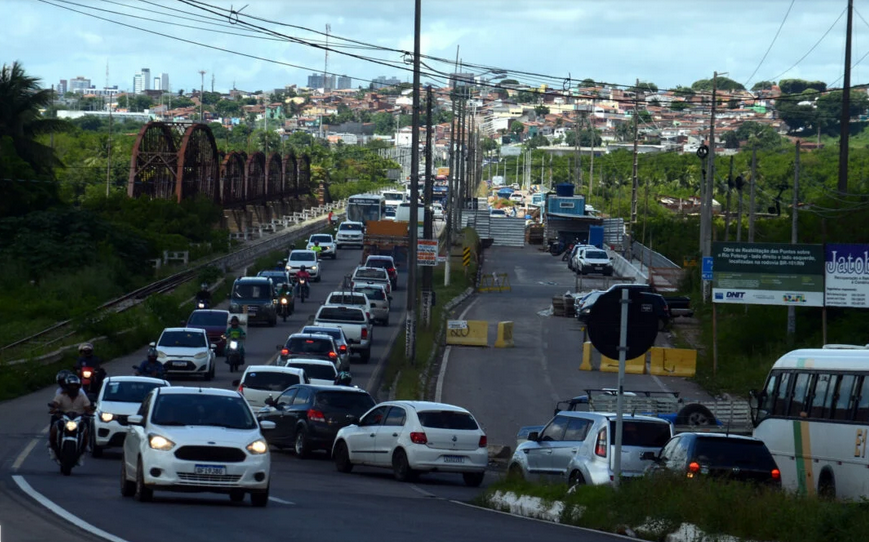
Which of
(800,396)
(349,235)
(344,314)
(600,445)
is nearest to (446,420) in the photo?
(600,445)

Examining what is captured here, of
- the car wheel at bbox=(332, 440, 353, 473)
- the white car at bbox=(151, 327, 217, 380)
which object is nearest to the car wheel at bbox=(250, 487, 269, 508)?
the car wheel at bbox=(332, 440, 353, 473)

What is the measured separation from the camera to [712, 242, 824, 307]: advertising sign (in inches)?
1515

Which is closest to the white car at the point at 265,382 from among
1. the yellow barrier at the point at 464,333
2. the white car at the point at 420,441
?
the white car at the point at 420,441

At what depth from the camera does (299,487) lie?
763 inches

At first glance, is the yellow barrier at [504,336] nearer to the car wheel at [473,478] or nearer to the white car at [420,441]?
the white car at [420,441]

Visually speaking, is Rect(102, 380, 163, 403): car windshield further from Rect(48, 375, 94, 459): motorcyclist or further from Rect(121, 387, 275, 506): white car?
Rect(121, 387, 275, 506): white car

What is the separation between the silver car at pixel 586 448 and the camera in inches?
711

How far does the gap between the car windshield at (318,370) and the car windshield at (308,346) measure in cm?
439

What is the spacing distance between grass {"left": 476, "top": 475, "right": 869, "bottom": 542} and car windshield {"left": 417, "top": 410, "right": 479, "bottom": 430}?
499cm

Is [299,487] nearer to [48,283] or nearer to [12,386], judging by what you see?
[12,386]

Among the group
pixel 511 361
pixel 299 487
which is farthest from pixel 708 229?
pixel 299 487

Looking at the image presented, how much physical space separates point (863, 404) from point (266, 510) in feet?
28.1

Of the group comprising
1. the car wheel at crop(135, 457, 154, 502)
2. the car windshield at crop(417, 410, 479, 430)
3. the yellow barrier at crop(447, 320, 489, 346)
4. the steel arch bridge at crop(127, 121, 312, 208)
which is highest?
the steel arch bridge at crop(127, 121, 312, 208)

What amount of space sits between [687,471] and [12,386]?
2214cm
